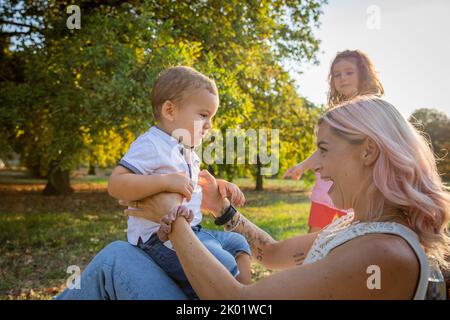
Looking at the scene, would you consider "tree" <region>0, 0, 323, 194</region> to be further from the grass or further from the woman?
the woman

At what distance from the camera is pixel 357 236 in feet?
5.20

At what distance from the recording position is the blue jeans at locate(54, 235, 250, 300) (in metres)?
1.69

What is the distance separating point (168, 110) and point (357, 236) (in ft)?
3.86

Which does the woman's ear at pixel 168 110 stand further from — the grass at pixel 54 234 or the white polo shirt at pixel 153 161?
the grass at pixel 54 234

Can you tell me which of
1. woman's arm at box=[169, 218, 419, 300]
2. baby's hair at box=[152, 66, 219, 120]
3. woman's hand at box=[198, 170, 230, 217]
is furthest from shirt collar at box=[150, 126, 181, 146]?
woman's arm at box=[169, 218, 419, 300]

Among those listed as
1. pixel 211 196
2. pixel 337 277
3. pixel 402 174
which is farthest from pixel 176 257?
pixel 402 174

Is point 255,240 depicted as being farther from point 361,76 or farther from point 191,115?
point 361,76

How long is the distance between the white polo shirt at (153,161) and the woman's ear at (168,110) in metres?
0.08

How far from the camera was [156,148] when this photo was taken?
2123 millimetres

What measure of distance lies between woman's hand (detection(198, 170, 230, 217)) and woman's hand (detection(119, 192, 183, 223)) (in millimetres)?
Answer: 565

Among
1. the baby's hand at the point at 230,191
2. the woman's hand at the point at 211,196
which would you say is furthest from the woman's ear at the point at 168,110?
the baby's hand at the point at 230,191

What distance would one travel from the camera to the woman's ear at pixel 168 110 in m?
2.29
